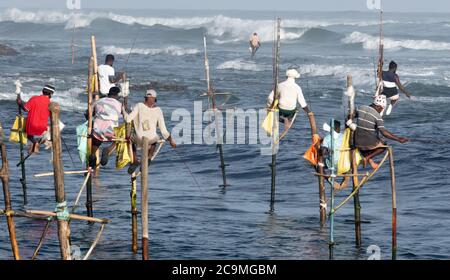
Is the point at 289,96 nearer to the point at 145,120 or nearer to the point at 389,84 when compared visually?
the point at 145,120

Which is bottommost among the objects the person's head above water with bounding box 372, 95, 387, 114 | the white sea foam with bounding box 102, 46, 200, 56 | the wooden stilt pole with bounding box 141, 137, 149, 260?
the white sea foam with bounding box 102, 46, 200, 56

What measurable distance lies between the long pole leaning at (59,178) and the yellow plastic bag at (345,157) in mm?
5180

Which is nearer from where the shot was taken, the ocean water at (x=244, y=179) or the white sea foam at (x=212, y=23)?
the ocean water at (x=244, y=179)

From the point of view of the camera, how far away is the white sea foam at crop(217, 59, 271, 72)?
53.1m

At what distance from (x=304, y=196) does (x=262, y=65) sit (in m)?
31.0

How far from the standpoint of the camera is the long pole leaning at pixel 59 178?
14.3 m

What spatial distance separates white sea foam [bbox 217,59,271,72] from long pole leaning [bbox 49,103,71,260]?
38.1 metres

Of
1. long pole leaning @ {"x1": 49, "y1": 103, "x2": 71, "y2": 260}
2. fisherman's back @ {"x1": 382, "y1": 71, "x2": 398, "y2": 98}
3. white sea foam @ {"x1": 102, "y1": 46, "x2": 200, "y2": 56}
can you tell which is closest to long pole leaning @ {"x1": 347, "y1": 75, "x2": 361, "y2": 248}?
long pole leaning @ {"x1": 49, "y1": 103, "x2": 71, "y2": 260}

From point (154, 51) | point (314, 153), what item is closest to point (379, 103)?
point (314, 153)

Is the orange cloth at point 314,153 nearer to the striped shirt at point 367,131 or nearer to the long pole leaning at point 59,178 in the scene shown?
the striped shirt at point 367,131

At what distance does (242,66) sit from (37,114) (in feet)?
113

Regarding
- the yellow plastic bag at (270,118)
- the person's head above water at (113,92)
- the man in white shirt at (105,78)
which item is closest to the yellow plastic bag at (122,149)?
the person's head above water at (113,92)

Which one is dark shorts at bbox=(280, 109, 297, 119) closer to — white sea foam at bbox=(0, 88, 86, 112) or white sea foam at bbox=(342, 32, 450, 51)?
white sea foam at bbox=(0, 88, 86, 112)

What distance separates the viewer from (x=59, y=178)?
14594mm
